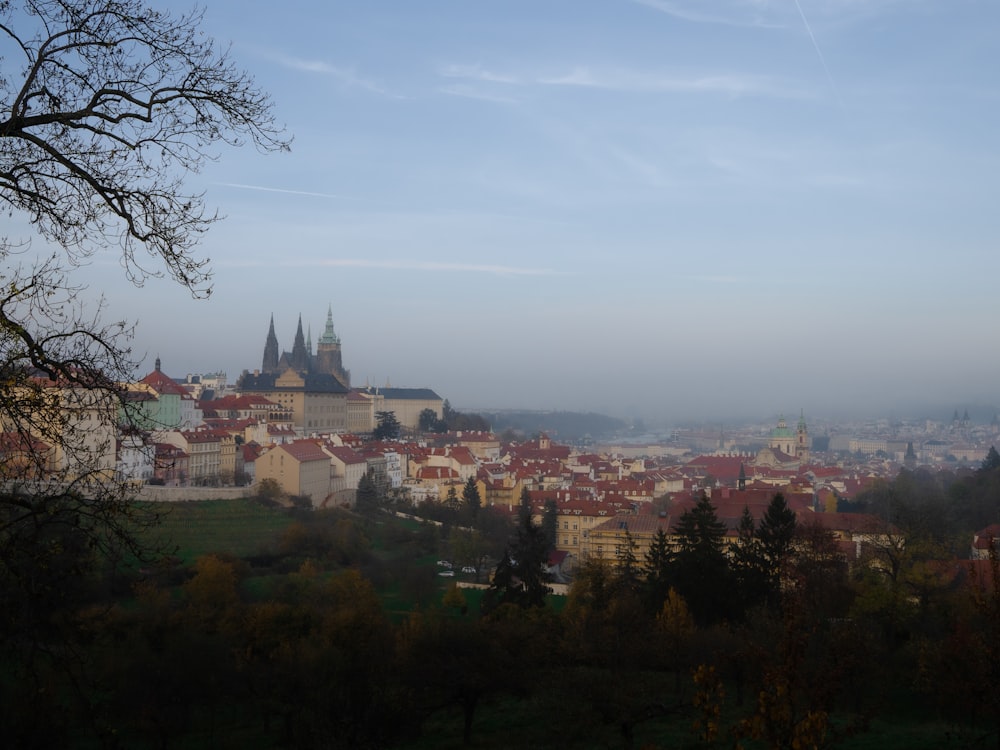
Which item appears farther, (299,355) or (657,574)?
(299,355)

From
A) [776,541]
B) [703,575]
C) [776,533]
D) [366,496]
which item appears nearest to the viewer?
[703,575]

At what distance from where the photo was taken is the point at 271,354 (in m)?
118

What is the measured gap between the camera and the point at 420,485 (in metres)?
62.9

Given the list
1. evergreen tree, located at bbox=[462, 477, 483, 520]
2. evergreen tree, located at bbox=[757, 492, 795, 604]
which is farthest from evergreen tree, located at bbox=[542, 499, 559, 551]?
evergreen tree, located at bbox=[757, 492, 795, 604]

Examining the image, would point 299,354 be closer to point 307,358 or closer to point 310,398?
point 307,358

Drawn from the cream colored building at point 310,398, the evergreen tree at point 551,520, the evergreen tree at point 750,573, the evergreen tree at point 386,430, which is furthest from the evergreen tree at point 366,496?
the cream colored building at point 310,398

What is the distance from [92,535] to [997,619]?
6316 mm

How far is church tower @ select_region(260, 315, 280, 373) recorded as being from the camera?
117500mm

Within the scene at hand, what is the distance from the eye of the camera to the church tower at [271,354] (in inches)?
4626

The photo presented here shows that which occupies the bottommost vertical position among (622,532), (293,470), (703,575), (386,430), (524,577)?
(622,532)

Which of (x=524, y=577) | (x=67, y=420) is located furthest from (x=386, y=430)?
(x=67, y=420)

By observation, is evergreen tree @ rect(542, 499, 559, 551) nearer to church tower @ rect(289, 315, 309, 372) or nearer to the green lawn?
the green lawn

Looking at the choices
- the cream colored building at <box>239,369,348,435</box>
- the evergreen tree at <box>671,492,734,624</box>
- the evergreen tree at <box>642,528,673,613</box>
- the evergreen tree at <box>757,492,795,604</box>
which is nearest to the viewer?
the evergreen tree at <box>671,492,734,624</box>

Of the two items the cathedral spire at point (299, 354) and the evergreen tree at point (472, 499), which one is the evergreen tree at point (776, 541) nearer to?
the evergreen tree at point (472, 499)
